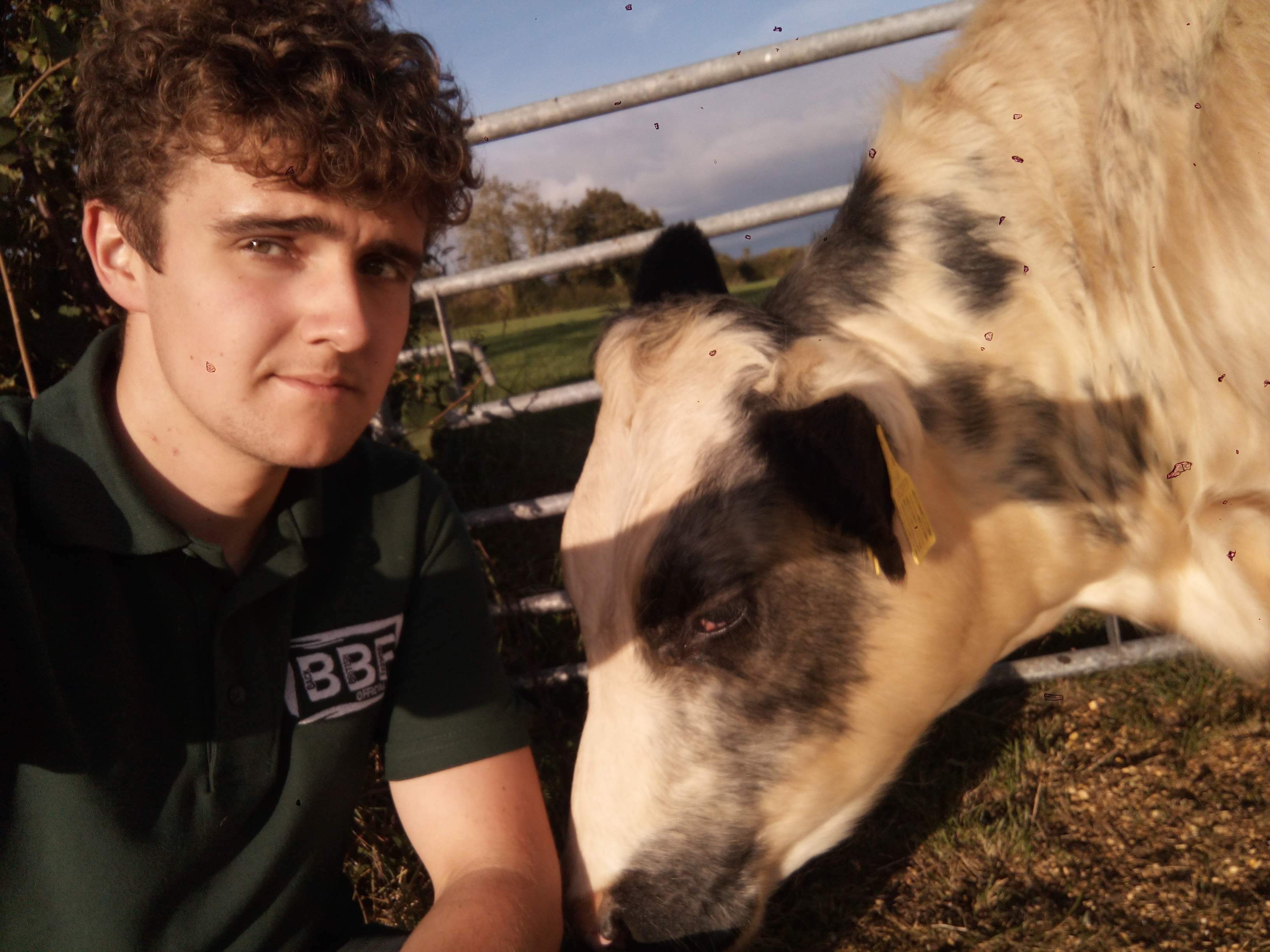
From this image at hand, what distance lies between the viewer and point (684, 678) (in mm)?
1923

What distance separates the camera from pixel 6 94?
223cm

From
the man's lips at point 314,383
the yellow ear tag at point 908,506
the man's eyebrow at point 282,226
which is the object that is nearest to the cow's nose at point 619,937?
the yellow ear tag at point 908,506

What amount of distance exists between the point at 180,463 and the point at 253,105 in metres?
0.68

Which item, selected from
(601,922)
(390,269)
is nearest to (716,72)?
(390,269)

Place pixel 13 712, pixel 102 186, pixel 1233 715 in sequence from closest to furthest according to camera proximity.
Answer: pixel 13 712 < pixel 102 186 < pixel 1233 715

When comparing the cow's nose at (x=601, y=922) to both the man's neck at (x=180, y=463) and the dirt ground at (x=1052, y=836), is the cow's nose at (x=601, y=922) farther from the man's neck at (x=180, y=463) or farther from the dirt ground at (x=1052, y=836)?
the man's neck at (x=180, y=463)

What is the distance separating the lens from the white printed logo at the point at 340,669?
71.4 inches

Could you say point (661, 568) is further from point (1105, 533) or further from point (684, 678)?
point (1105, 533)

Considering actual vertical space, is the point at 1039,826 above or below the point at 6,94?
below

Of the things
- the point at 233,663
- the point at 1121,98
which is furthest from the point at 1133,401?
the point at 233,663

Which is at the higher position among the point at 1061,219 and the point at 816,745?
the point at 1061,219

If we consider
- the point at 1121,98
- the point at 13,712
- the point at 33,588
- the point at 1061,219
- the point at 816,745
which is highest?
the point at 1121,98

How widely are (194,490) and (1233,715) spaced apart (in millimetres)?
3237

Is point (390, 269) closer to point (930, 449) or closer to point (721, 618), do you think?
point (721, 618)
